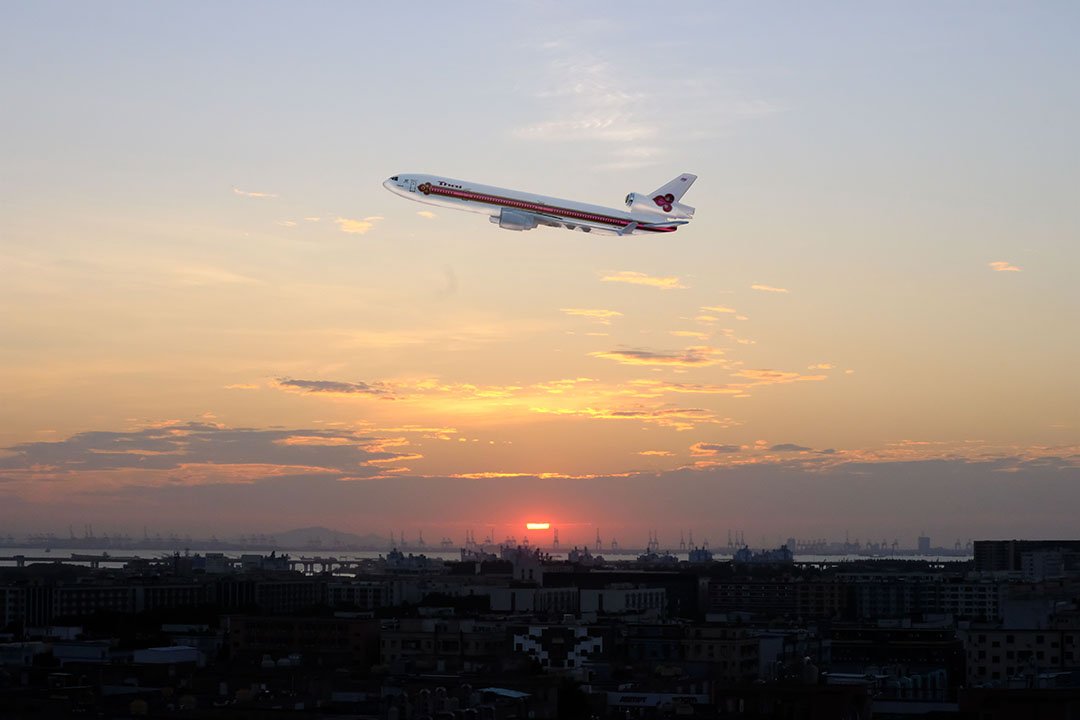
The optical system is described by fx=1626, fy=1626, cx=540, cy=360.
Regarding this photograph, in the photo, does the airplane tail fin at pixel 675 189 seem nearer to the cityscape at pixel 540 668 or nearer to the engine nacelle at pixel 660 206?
the engine nacelle at pixel 660 206

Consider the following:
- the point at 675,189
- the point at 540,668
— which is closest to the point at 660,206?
the point at 675,189

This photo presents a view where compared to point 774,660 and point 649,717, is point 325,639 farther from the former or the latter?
point 649,717

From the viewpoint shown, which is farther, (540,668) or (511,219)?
(511,219)

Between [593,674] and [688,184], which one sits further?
[688,184]

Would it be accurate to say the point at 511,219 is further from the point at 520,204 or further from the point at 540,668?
the point at 540,668

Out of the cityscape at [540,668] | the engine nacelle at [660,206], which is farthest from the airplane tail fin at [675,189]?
the cityscape at [540,668]

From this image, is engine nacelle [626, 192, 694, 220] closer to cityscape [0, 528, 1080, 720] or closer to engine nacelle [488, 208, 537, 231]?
engine nacelle [488, 208, 537, 231]

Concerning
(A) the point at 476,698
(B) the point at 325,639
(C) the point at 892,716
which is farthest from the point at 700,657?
(A) the point at 476,698
